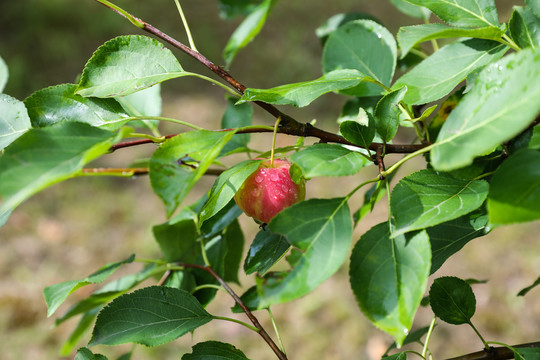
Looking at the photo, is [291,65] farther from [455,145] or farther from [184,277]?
[455,145]

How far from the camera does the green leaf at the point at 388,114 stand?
440mm

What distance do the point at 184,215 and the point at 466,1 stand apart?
42cm

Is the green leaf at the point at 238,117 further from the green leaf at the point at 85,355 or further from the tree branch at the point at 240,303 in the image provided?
the green leaf at the point at 85,355

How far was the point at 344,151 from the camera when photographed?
1.37 feet

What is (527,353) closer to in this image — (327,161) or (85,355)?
(327,161)

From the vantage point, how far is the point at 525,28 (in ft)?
1.47

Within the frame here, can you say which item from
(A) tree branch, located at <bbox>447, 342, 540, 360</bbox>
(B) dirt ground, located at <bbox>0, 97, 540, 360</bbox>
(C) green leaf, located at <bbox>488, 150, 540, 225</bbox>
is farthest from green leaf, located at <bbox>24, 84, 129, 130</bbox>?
(B) dirt ground, located at <bbox>0, 97, 540, 360</bbox>

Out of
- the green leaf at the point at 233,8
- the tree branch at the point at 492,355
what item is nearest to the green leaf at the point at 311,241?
the tree branch at the point at 492,355

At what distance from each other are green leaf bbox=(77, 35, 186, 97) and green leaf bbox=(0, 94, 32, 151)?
0.06 meters

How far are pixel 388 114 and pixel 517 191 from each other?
0.47 feet

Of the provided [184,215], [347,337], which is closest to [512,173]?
[184,215]

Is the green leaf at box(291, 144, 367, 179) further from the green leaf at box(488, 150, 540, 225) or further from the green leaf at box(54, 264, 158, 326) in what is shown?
the green leaf at box(54, 264, 158, 326)

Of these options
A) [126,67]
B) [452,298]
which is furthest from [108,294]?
[452,298]

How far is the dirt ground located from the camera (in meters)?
1.82
